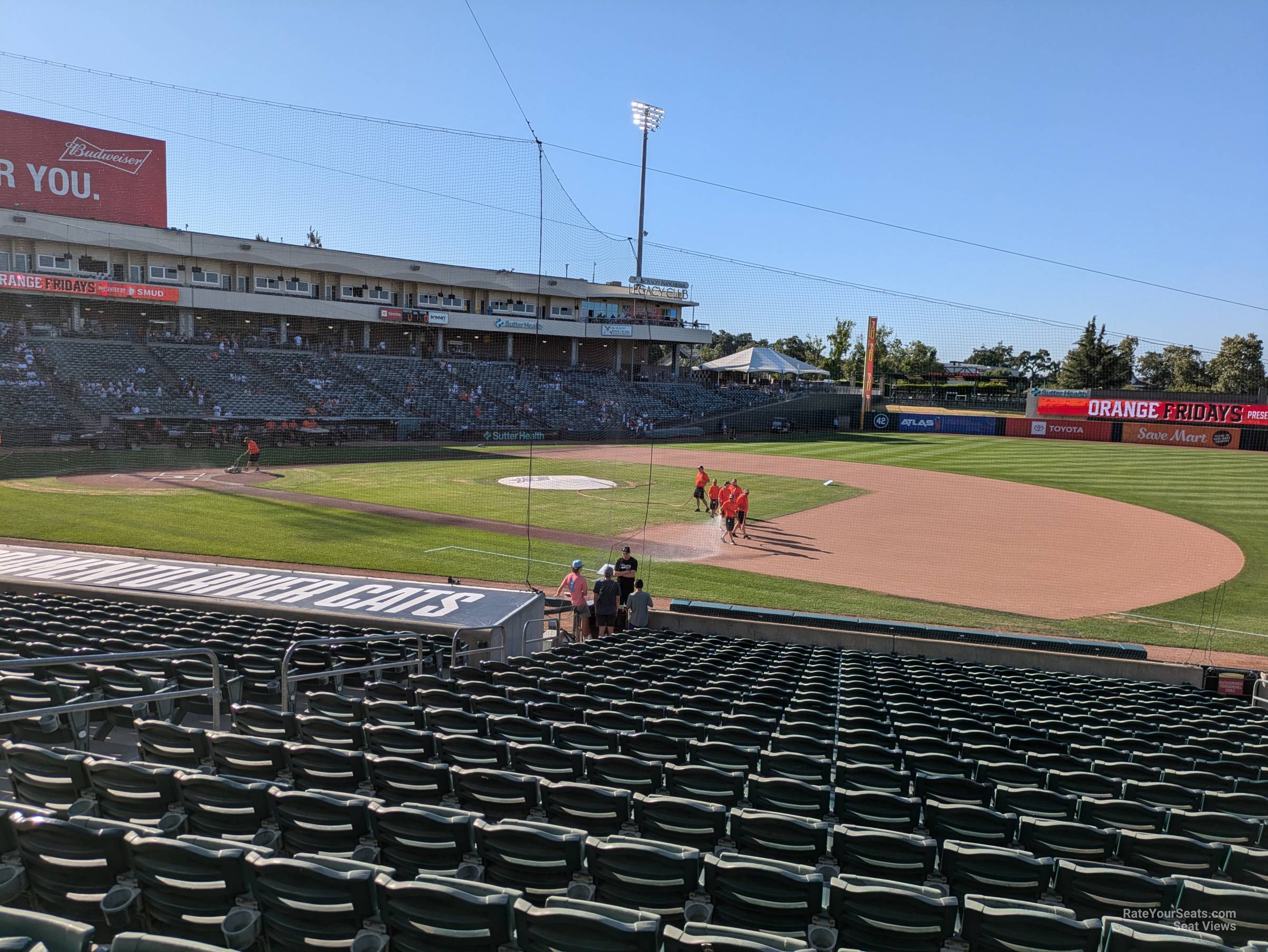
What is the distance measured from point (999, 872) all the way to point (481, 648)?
7369 millimetres

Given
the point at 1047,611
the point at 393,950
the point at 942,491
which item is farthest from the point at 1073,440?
the point at 393,950

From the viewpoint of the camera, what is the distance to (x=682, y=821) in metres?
4.14

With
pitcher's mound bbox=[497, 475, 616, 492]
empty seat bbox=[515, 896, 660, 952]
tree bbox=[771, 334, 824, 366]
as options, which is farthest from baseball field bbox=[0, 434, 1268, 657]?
tree bbox=[771, 334, 824, 366]

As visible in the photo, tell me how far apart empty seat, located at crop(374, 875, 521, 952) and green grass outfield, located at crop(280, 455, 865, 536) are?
18.0 m

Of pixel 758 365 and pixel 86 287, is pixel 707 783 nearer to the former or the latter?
pixel 86 287

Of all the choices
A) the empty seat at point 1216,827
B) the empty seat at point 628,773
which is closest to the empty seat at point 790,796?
the empty seat at point 628,773

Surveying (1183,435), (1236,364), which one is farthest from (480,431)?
(1236,364)

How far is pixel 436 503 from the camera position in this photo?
2544 cm

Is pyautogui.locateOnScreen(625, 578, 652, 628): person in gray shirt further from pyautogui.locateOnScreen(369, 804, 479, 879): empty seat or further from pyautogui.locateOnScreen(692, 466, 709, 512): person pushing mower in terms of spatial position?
pyautogui.locateOnScreen(692, 466, 709, 512): person pushing mower

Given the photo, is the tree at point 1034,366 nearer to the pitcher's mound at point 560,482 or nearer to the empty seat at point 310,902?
the pitcher's mound at point 560,482

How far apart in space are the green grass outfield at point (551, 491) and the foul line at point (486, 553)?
9.97 ft

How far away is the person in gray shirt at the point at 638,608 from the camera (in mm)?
13008

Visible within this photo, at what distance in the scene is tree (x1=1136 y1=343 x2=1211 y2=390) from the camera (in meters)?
49.0

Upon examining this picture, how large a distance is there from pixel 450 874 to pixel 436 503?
74.1 feet
